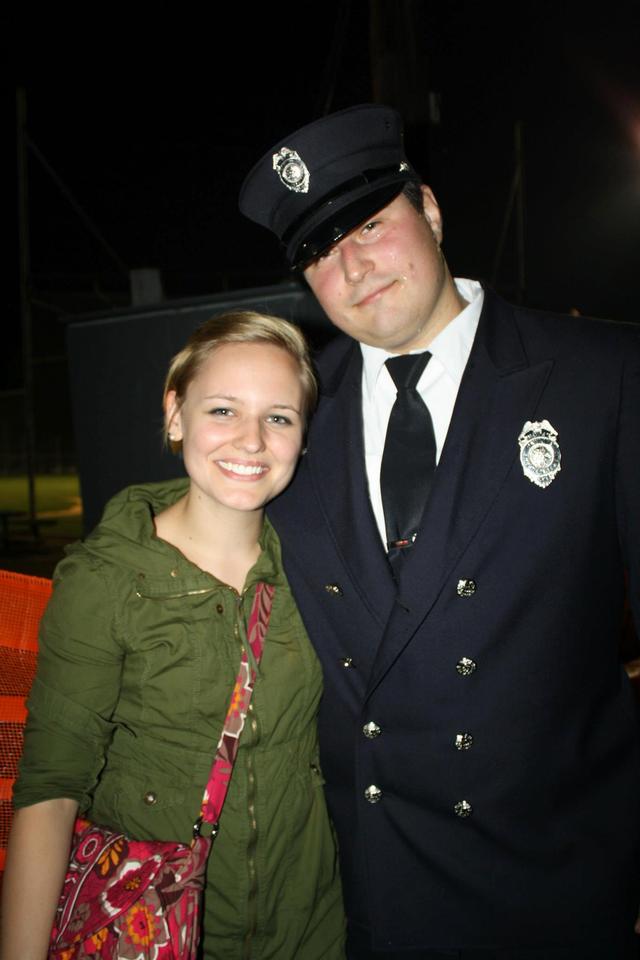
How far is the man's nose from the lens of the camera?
72.1 inches

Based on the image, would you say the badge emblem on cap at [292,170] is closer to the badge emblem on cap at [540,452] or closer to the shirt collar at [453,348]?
the shirt collar at [453,348]

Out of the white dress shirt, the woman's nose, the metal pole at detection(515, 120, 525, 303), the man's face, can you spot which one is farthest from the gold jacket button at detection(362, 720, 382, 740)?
the metal pole at detection(515, 120, 525, 303)

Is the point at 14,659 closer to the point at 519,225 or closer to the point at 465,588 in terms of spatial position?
the point at 465,588

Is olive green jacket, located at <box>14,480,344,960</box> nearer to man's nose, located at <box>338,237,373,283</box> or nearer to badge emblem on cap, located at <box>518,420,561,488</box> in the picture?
badge emblem on cap, located at <box>518,420,561,488</box>

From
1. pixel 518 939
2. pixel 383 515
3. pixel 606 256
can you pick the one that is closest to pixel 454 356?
pixel 383 515

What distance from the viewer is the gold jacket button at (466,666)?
1.62 meters

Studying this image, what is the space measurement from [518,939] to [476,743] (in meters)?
0.46

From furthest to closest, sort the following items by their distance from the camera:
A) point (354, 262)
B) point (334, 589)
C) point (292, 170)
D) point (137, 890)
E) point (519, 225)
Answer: point (519, 225)
point (292, 170)
point (354, 262)
point (334, 589)
point (137, 890)

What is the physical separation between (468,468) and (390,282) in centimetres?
53

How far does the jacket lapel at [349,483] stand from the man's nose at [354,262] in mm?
278

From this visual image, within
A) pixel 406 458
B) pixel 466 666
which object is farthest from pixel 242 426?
pixel 466 666

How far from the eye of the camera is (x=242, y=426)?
5.82ft

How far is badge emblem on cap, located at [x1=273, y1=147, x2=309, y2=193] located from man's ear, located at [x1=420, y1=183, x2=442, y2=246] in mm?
337

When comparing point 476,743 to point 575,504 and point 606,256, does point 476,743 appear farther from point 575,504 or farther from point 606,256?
point 606,256
